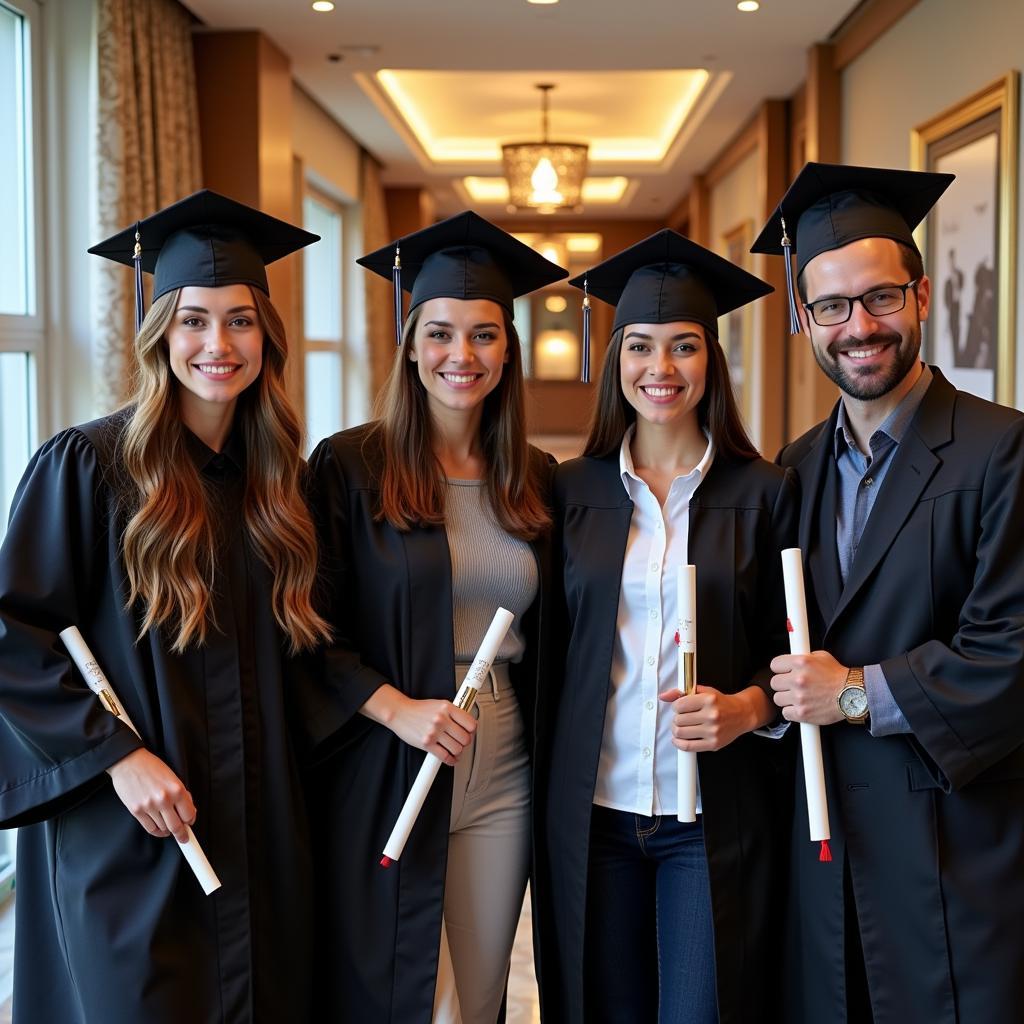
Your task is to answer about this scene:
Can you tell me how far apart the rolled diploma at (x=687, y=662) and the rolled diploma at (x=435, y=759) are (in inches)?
11.6

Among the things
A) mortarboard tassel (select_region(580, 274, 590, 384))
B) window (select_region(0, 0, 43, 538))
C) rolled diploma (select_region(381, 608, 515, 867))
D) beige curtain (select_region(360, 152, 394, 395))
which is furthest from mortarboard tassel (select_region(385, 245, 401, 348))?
beige curtain (select_region(360, 152, 394, 395))

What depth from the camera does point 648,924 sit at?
2145 millimetres

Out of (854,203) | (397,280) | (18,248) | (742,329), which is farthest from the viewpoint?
(742,329)

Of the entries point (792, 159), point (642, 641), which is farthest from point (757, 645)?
point (792, 159)

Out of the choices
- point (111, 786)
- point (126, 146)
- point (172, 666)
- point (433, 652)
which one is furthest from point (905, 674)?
point (126, 146)

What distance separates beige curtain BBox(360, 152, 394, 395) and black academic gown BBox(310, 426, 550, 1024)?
24.8 feet

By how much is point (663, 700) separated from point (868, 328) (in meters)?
0.71

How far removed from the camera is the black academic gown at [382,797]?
2076 mm

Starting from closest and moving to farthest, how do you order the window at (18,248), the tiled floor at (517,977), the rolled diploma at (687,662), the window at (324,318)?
the rolled diploma at (687,662)
the tiled floor at (517,977)
the window at (18,248)
the window at (324,318)

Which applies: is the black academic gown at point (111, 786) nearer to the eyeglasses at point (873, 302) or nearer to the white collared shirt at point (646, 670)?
the white collared shirt at point (646, 670)

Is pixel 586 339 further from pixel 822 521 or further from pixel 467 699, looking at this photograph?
pixel 467 699

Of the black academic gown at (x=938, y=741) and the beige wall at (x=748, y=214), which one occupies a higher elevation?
the beige wall at (x=748, y=214)

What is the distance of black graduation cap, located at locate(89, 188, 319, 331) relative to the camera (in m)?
1.98

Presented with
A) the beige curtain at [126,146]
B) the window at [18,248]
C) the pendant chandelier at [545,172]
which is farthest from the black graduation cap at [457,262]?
the pendant chandelier at [545,172]
